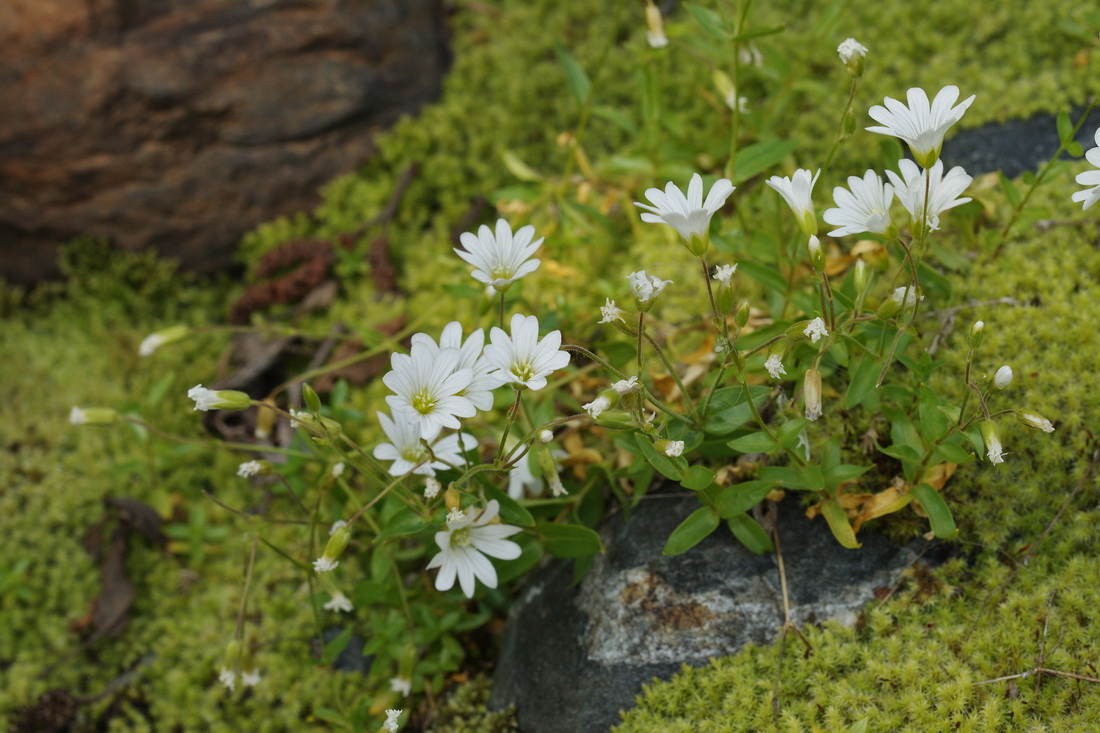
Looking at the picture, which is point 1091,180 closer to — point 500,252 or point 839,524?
point 839,524

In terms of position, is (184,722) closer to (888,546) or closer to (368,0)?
(888,546)

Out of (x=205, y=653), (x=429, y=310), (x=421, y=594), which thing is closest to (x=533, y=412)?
(x=421, y=594)

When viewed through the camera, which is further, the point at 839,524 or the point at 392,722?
the point at 839,524

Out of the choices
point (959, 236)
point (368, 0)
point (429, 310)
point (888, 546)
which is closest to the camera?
point (888, 546)

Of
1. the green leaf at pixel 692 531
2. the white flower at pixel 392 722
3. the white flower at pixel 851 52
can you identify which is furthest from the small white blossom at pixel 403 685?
the white flower at pixel 851 52

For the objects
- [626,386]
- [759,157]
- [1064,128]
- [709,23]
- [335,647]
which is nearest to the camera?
[626,386]

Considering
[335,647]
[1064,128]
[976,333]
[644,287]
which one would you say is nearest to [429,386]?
[644,287]
